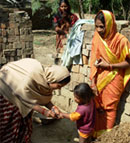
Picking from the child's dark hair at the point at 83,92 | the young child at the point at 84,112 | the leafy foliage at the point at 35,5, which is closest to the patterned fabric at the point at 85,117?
the young child at the point at 84,112

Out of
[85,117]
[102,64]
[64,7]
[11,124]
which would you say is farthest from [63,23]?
[11,124]

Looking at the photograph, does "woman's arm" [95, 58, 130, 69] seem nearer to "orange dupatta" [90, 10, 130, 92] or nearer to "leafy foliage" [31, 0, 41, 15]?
"orange dupatta" [90, 10, 130, 92]

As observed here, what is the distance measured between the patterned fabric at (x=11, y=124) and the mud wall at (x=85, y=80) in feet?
5.38

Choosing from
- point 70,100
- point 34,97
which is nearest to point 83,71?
point 70,100

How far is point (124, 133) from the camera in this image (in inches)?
127

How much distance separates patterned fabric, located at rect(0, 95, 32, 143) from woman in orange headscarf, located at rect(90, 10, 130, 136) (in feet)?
4.08

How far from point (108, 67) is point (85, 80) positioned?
1.07 meters

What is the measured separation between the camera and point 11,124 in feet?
7.83

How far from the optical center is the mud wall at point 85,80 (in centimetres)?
337

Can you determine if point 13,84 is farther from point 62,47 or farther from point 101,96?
point 62,47

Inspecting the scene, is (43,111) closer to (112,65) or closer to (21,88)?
(21,88)

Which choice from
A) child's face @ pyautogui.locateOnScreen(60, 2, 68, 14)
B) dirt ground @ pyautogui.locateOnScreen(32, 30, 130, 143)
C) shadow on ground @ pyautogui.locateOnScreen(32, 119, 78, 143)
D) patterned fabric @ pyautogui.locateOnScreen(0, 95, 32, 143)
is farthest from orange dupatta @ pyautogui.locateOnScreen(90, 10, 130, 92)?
child's face @ pyautogui.locateOnScreen(60, 2, 68, 14)

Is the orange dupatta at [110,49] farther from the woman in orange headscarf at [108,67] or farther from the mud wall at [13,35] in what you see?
the mud wall at [13,35]

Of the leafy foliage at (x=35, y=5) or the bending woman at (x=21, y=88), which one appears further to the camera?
the leafy foliage at (x=35, y=5)
